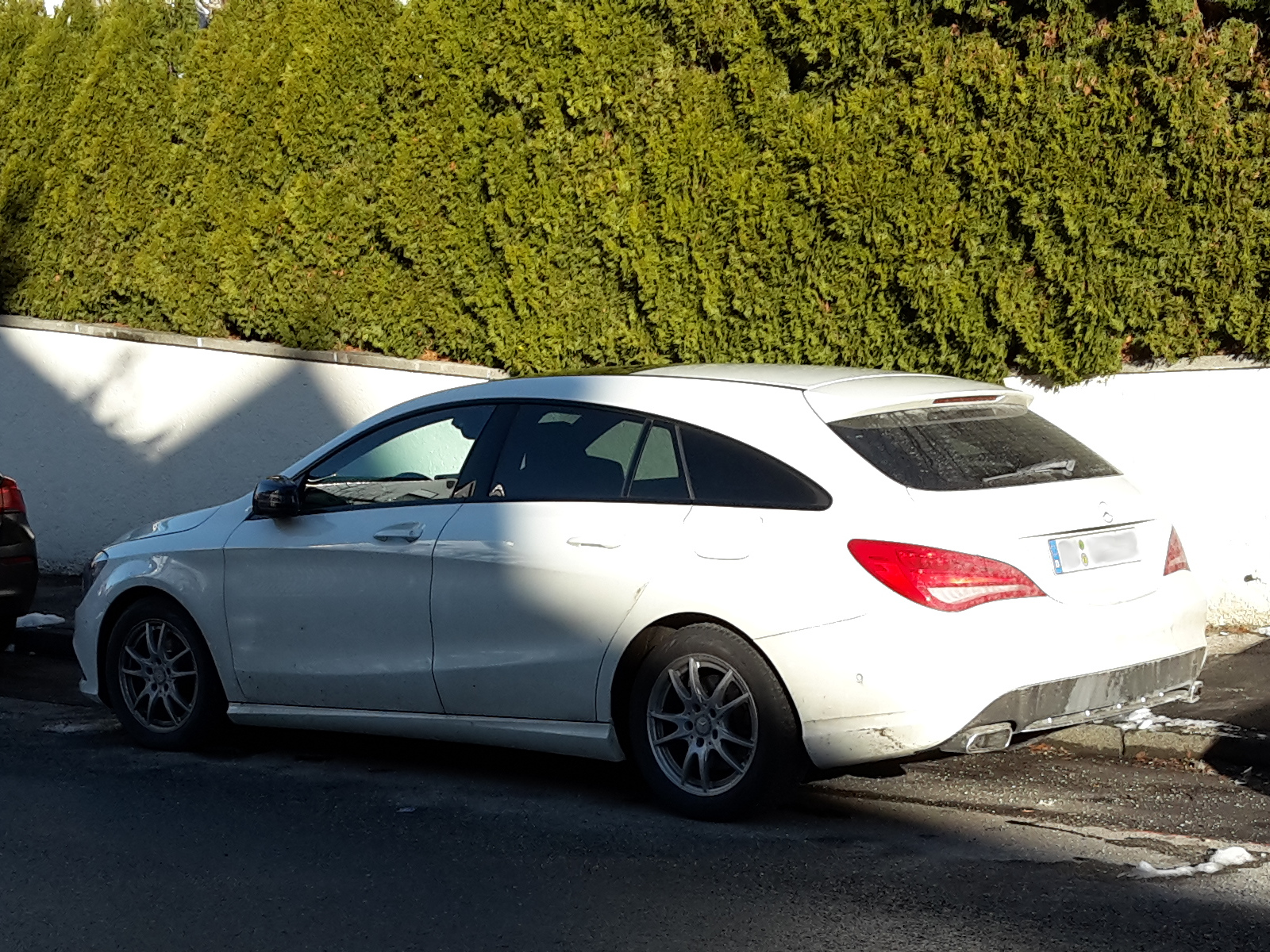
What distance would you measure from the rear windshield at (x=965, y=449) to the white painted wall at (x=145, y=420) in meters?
5.44

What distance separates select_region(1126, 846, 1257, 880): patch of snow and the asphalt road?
5 centimetres

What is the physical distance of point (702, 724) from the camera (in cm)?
557

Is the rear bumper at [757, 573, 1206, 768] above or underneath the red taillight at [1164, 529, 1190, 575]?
underneath

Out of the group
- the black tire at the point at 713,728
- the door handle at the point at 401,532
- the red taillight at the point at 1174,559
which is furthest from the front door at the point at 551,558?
the red taillight at the point at 1174,559

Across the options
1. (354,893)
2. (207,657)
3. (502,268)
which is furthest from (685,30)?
(354,893)

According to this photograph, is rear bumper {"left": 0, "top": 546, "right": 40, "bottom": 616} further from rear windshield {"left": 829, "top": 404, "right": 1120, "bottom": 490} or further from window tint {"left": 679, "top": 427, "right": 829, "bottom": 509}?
rear windshield {"left": 829, "top": 404, "right": 1120, "bottom": 490}

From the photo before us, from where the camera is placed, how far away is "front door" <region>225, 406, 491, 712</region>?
6270 mm

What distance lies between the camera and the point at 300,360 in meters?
11.3

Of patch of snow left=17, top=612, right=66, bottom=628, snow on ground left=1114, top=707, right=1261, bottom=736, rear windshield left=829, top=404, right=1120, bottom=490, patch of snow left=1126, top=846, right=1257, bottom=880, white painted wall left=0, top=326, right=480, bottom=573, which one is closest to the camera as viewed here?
patch of snow left=1126, top=846, right=1257, bottom=880

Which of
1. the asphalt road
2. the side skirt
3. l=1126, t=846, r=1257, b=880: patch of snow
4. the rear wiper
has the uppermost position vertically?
the rear wiper

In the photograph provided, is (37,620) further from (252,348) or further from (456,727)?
(456,727)

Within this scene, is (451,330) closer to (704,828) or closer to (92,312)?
(92,312)

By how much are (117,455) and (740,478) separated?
790cm

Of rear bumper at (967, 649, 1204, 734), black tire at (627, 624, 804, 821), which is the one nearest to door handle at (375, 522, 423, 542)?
black tire at (627, 624, 804, 821)
